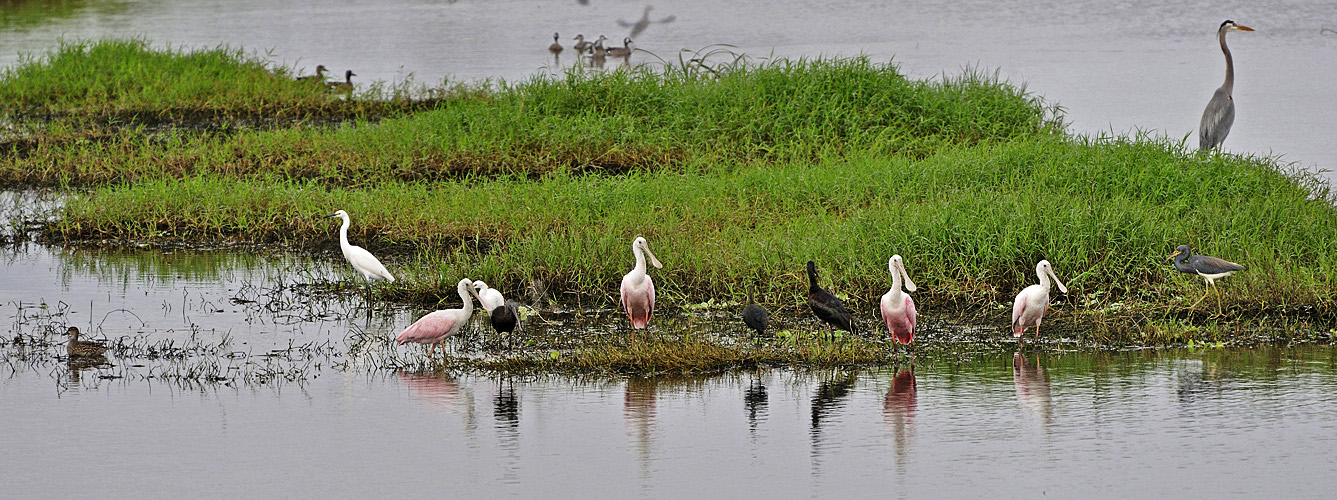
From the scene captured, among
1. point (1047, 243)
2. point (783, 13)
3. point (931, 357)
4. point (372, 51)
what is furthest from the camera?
point (783, 13)

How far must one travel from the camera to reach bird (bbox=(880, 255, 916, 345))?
7934mm

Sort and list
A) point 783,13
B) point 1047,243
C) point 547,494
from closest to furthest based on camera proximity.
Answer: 1. point 547,494
2. point 1047,243
3. point 783,13

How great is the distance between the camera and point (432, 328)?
8016mm

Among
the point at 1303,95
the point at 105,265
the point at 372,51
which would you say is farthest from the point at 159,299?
the point at 372,51

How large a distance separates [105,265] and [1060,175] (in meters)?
6.72

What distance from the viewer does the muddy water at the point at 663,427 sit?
241 inches

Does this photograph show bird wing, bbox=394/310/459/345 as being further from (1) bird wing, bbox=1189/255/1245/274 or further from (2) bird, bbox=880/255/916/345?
(1) bird wing, bbox=1189/255/1245/274

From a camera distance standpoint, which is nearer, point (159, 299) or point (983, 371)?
point (983, 371)

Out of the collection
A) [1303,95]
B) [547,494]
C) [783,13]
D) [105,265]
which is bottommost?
[547,494]

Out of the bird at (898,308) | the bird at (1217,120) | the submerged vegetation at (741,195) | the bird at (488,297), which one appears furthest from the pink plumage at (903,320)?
the bird at (1217,120)

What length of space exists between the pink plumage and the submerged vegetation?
650mm

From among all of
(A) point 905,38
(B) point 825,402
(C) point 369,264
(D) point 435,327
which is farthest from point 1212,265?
(A) point 905,38

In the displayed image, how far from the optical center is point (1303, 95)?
21469mm

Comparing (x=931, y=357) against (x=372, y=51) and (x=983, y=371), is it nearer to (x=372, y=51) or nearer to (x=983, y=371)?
(x=983, y=371)
